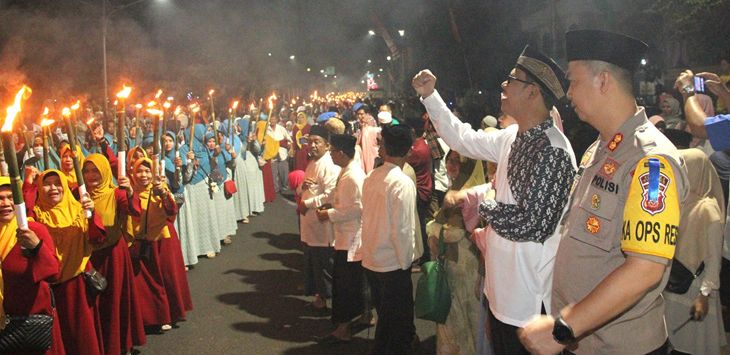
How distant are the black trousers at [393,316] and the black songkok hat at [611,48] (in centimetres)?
292

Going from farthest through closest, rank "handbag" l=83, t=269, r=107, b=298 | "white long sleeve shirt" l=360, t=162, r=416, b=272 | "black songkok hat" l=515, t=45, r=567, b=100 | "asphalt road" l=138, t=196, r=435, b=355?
1. "asphalt road" l=138, t=196, r=435, b=355
2. "white long sleeve shirt" l=360, t=162, r=416, b=272
3. "handbag" l=83, t=269, r=107, b=298
4. "black songkok hat" l=515, t=45, r=567, b=100

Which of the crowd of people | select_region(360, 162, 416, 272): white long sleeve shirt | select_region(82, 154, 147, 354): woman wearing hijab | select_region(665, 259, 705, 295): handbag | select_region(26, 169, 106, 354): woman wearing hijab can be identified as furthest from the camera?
select_region(82, 154, 147, 354): woman wearing hijab

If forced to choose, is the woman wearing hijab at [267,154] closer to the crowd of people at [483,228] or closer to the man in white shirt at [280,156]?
the man in white shirt at [280,156]

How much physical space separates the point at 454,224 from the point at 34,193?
3284 millimetres

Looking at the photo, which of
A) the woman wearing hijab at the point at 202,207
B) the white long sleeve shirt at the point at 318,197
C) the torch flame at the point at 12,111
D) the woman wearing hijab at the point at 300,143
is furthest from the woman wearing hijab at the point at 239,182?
the torch flame at the point at 12,111

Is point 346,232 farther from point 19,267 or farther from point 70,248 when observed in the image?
point 19,267

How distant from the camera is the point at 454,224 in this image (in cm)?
446

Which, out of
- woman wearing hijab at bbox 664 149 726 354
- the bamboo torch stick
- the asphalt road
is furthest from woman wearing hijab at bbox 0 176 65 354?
woman wearing hijab at bbox 664 149 726 354

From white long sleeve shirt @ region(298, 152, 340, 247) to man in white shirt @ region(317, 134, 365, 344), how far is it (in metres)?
0.49

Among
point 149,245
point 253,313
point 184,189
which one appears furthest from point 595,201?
point 184,189

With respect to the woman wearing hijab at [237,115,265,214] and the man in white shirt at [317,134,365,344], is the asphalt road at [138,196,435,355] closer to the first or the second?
the man in white shirt at [317,134,365,344]

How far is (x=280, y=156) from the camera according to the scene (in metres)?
14.9

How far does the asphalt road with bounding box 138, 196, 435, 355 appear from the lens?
18.8 feet

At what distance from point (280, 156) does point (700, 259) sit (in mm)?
11608
